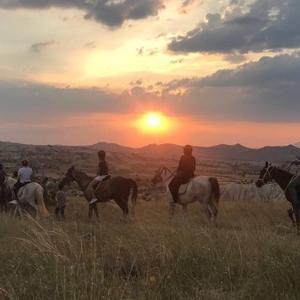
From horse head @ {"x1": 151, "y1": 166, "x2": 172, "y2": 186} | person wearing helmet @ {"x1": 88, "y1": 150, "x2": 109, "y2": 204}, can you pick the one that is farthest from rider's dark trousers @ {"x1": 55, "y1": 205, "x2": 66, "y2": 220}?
horse head @ {"x1": 151, "y1": 166, "x2": 172, "y2": 186}

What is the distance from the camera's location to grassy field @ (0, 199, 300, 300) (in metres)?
6.71

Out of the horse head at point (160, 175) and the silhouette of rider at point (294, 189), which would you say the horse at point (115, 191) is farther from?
the silhouette of rider at point (294, 189)

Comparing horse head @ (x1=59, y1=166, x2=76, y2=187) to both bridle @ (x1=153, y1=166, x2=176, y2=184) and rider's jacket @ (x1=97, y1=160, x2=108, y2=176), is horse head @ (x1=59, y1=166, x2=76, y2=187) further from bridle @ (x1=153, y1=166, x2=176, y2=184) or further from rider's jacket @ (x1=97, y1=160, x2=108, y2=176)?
bridle @ (x1=153, y1=166, x2=176, y2=184)

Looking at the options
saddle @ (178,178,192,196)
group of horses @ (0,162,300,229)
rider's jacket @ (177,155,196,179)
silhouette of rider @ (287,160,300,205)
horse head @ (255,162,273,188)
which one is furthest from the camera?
saddle @ (178,178,192,196)

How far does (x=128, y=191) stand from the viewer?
21266 mm

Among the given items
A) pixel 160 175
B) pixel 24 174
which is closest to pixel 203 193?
pixel 160 175

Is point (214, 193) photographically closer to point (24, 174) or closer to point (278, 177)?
point (278, 177)

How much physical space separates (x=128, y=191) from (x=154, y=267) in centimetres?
1310

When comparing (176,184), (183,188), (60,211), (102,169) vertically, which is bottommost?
(60,211)

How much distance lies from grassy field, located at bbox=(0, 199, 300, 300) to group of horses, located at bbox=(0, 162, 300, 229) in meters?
8.16

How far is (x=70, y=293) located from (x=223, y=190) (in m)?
38.8

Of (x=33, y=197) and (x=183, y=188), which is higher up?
(x=183, y=188)

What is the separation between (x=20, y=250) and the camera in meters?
9.20

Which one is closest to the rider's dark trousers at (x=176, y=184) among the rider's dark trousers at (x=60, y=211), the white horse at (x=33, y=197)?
the rider's dark trousers at (x=60, y=211)
